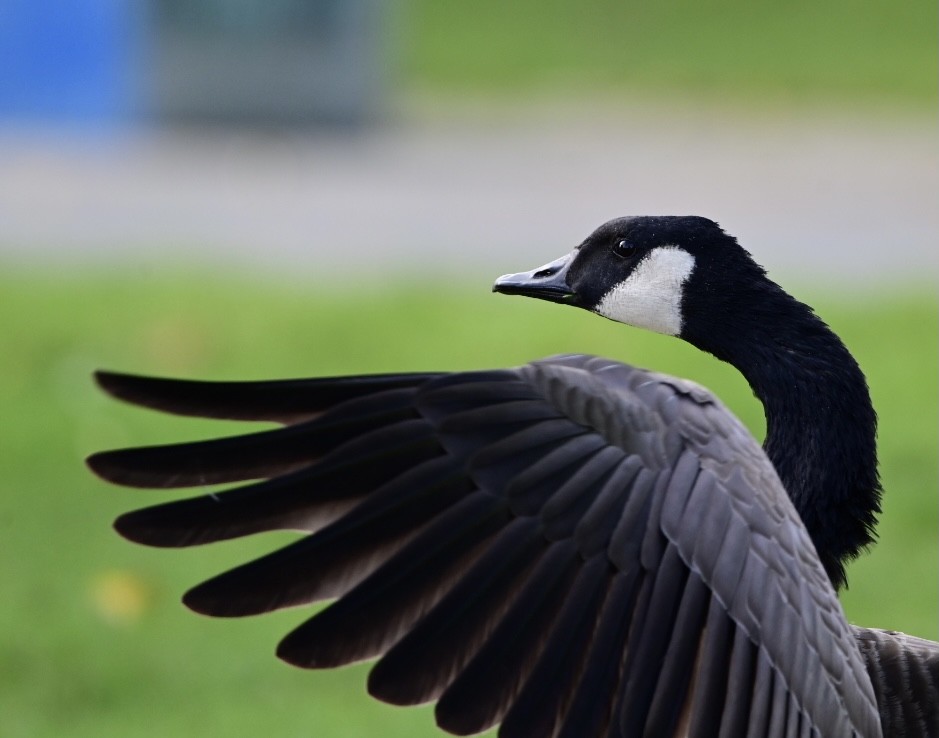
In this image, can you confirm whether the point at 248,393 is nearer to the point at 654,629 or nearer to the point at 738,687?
the point at 654,629

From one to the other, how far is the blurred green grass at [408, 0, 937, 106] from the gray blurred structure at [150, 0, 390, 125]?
3990 millimetres

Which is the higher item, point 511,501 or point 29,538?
point 511,501

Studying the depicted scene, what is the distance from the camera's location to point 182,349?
22.5 ft

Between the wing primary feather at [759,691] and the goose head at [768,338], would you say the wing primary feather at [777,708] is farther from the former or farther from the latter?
the goose head at [768,338]

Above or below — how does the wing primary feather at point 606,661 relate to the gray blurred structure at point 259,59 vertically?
below

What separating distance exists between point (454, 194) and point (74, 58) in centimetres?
360

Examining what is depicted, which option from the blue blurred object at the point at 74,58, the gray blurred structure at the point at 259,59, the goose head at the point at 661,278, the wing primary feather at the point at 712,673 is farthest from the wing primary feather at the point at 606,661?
the blue blurred object at the point at 74,58

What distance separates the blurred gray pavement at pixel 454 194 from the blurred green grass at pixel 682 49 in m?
2.99

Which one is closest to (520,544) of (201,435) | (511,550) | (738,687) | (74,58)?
(511,550)

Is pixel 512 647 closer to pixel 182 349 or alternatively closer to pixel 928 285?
pixel 182 349

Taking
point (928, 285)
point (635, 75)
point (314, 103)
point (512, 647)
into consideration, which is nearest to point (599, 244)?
point (512, 647)

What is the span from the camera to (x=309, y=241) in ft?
30.5

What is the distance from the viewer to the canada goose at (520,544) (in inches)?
88.3

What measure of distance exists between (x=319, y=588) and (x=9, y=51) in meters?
11.2
